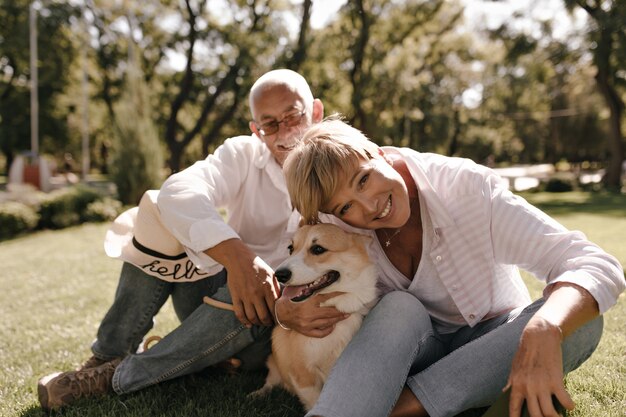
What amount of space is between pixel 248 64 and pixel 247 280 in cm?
1507

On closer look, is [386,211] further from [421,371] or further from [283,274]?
[421,371]

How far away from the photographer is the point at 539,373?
1.57m

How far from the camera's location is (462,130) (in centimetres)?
3250

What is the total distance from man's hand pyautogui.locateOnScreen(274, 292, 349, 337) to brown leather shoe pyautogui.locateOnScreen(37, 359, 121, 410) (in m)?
1.02

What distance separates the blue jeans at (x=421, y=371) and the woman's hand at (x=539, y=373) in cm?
32

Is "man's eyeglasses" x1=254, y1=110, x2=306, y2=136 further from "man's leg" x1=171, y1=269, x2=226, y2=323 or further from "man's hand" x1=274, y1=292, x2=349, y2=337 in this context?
"man's hand" x1=274, y1=292, x2=349, y2=337

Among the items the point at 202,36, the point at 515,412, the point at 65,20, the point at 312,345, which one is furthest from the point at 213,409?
the point at 65,20

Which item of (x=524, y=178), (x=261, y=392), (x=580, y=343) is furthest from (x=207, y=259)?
(x=524, y=178)

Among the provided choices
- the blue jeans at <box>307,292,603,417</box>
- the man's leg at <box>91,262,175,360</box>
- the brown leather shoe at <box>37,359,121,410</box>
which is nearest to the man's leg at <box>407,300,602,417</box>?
the blue jeans at <box>307,292,603,417</box>

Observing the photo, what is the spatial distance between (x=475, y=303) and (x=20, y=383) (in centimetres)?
242

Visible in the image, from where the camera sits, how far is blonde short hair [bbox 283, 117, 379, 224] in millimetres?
2055

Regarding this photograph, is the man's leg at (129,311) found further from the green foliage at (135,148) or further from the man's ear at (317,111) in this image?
the green foliage at (135,148)

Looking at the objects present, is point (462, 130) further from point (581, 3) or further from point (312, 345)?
point (312, 345)

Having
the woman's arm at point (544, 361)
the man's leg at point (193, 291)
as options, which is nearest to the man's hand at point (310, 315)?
the man's leg at point (193, 291)
